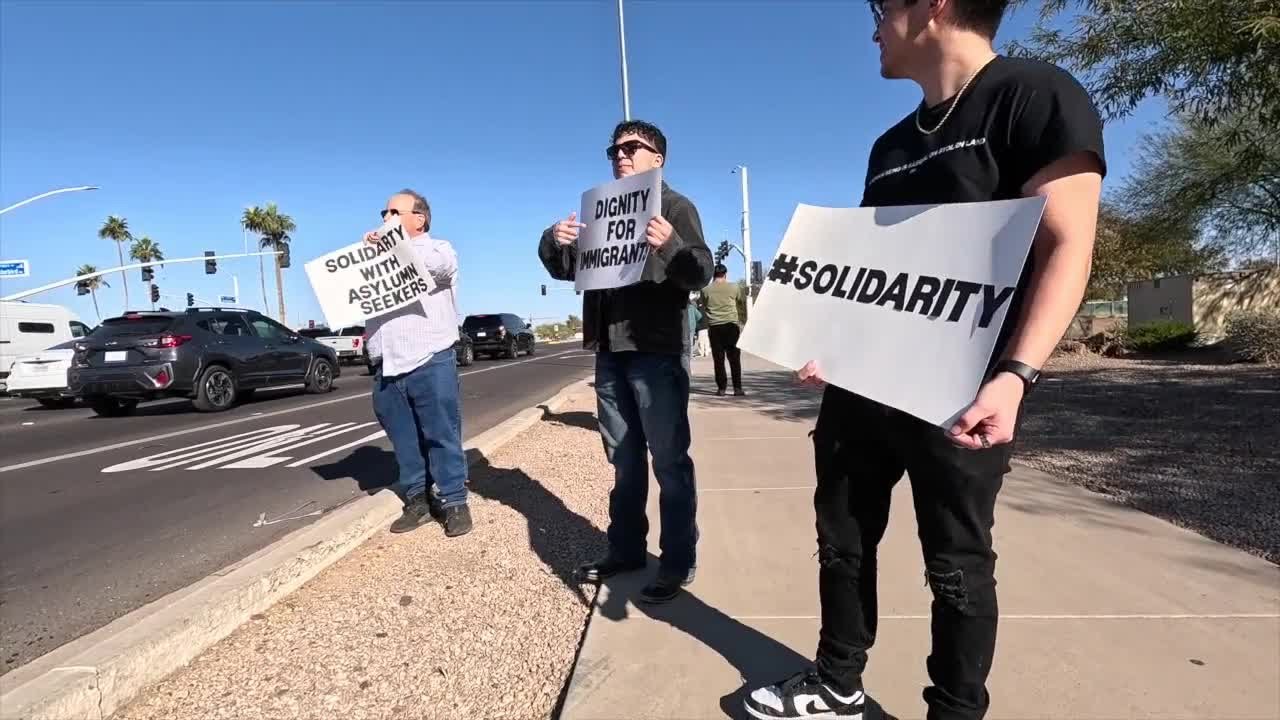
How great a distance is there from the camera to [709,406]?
9188 millimetres

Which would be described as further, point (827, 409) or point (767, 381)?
point (767, 381)

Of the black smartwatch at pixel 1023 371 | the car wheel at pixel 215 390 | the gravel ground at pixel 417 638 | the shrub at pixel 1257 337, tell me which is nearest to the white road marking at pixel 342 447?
the gravel ground at pixel 417 638

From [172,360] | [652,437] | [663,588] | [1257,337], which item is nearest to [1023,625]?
[663,588]

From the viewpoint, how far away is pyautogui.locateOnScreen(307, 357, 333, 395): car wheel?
45.9 feet

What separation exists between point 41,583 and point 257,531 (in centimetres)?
106

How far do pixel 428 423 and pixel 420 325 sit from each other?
0.54 metres

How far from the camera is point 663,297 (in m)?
2.94

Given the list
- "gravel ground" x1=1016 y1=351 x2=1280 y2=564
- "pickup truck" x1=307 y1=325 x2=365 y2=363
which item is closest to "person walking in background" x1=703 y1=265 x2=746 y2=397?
"gravel ground" x1=1016 y1=351 x2=1280 y2=564

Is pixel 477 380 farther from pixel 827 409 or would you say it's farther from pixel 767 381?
pixel 827 409

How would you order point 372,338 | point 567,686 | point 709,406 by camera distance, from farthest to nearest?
point 709,406 < point 372,338 < point 567,686

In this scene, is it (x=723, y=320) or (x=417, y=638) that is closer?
(x=417, y=638)

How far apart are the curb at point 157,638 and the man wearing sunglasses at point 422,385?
48cm

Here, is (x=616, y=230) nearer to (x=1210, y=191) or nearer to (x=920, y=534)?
(x=920, y=534)

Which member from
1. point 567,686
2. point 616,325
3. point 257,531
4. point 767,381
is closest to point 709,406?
point 767,381
